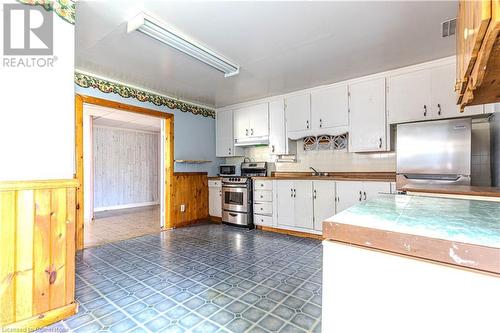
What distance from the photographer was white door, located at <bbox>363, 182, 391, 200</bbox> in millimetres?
3057

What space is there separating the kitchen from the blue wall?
5 centimetres

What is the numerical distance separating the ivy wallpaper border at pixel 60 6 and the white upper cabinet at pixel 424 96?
346 cm

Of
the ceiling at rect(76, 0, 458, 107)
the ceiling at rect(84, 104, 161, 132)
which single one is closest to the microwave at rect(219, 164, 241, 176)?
the ceiling at rect(84, 104, 161, 132)

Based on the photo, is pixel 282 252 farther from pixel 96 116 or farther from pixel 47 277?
pixel 96 116

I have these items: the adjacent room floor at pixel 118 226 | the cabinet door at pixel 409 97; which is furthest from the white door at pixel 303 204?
the adjacent room floor at pixel 118 226

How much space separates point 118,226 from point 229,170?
2312 millimetres

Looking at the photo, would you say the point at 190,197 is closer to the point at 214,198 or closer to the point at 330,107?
the point at 214,198

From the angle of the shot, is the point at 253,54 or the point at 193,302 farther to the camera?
the point at 253,54

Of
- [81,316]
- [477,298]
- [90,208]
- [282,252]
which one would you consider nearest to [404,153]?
[282,252]

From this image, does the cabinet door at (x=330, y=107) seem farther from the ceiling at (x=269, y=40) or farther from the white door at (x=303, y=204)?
the white door at (x=303, y=204)

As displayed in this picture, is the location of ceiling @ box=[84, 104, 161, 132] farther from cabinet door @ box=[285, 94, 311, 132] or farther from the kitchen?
cabinet door @ box=[285, 94, 311, 132]

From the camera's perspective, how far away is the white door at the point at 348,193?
325 cm

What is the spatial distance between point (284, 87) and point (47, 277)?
Answer: 3.55 metres

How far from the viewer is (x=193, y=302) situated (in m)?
1.84
